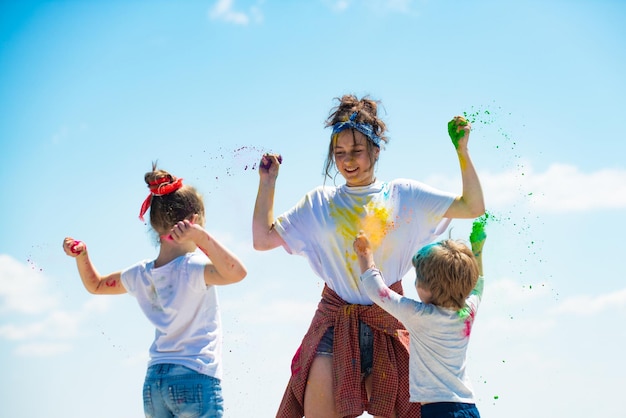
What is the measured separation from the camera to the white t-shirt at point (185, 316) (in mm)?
4355

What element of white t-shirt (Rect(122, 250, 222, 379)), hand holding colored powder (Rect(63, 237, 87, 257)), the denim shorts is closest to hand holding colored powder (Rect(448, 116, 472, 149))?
the denim shorts

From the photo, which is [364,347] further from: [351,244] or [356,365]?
[351,244]

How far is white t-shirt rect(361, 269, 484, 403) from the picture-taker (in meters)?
4.33

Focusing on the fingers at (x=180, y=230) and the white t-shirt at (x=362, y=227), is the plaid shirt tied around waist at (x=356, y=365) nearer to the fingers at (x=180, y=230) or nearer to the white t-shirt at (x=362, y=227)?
the white t-shirt at (x=362, y=227)

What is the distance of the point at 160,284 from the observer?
448cm

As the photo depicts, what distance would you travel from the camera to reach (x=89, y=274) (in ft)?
15.9

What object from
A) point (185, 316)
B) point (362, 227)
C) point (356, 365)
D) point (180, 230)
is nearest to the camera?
point (180, 230)

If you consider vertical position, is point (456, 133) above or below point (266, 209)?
above

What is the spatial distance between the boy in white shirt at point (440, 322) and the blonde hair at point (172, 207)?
1.03 m

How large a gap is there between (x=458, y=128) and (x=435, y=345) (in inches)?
50.8

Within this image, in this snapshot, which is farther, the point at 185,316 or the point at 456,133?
the point at 456,133

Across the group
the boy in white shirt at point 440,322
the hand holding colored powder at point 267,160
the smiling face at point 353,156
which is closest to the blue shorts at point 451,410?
the boy in white shirt at point 440,322

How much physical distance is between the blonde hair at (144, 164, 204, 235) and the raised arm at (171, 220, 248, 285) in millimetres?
253

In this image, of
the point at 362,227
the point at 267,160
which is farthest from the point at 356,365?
the point at 267,160
